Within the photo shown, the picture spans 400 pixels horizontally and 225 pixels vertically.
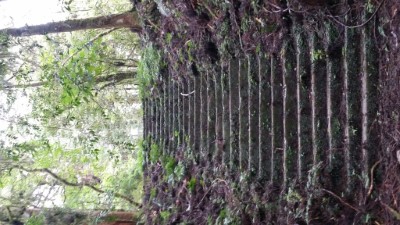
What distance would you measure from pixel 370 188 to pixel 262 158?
3.95 feet

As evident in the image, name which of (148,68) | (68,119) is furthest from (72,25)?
(68,119)

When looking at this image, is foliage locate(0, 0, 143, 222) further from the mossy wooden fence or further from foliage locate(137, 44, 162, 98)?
the mossy wooden fence

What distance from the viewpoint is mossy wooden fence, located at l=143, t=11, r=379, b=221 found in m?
2.68

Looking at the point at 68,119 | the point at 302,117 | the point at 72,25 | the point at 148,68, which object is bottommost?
the point at 302,117

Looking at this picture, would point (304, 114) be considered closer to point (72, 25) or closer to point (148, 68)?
point (148, 68)

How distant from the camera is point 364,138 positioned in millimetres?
2641

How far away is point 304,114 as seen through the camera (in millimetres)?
3164

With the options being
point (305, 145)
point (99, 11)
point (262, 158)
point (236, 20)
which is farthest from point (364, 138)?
point (99, 11)

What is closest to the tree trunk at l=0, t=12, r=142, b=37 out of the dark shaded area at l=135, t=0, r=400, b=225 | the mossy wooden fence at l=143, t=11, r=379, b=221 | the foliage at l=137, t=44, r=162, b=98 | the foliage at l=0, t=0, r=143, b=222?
the foliage at l=0, t=0, r=143, b=222

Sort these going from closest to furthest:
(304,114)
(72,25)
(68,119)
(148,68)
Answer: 1. (304,114)
2. (72,25)
3. (148,68)
4. (68,119)

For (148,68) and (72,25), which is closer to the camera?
(72,25)

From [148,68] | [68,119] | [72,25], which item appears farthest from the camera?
[68,119]

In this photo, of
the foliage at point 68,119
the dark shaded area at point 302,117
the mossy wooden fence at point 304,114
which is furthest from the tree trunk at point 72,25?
the mossy wooden fence at point 304,114

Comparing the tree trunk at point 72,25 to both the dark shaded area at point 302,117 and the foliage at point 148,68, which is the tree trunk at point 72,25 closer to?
the foliage at point 148,68
